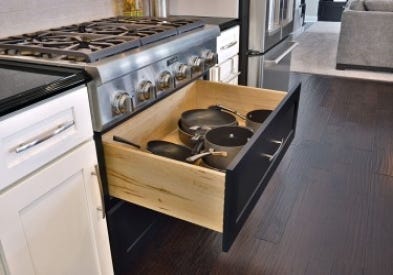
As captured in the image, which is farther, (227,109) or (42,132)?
(227,109)

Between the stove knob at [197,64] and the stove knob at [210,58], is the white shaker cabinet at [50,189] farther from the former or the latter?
the stove knob at [210,58]

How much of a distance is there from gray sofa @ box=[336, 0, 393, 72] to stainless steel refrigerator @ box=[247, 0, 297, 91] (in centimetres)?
167

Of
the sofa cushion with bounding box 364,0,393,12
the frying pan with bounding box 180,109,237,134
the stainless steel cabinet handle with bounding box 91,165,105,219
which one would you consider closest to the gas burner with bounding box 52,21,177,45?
the frying pan with bounding box 180,109,237,134

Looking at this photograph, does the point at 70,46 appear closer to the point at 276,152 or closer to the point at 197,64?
the point at 197,64

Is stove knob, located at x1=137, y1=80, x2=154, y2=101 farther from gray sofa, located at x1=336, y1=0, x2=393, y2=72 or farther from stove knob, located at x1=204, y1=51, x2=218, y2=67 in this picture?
gray sofa, located at x1=336, y1=0, x2=393, y2=72

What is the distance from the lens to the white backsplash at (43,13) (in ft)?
4.53

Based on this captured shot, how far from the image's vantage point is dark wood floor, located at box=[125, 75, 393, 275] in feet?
4.89

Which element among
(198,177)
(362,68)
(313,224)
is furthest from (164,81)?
(362,68)

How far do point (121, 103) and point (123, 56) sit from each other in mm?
135

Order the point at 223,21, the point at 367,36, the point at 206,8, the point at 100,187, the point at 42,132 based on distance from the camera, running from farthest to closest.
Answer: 1. the point at 367,36
2. the point at 206,8
3. the point at 223,21
4. the point at 100,187
5. the point at 42,132

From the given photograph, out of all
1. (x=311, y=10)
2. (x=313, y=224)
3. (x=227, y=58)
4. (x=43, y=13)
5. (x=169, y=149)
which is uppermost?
(x=43, y=13)

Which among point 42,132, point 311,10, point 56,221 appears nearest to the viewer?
point 42,132

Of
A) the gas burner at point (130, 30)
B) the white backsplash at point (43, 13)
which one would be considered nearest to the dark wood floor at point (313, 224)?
the gas burner at point (130, 30)

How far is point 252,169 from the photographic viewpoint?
3.25 feet
